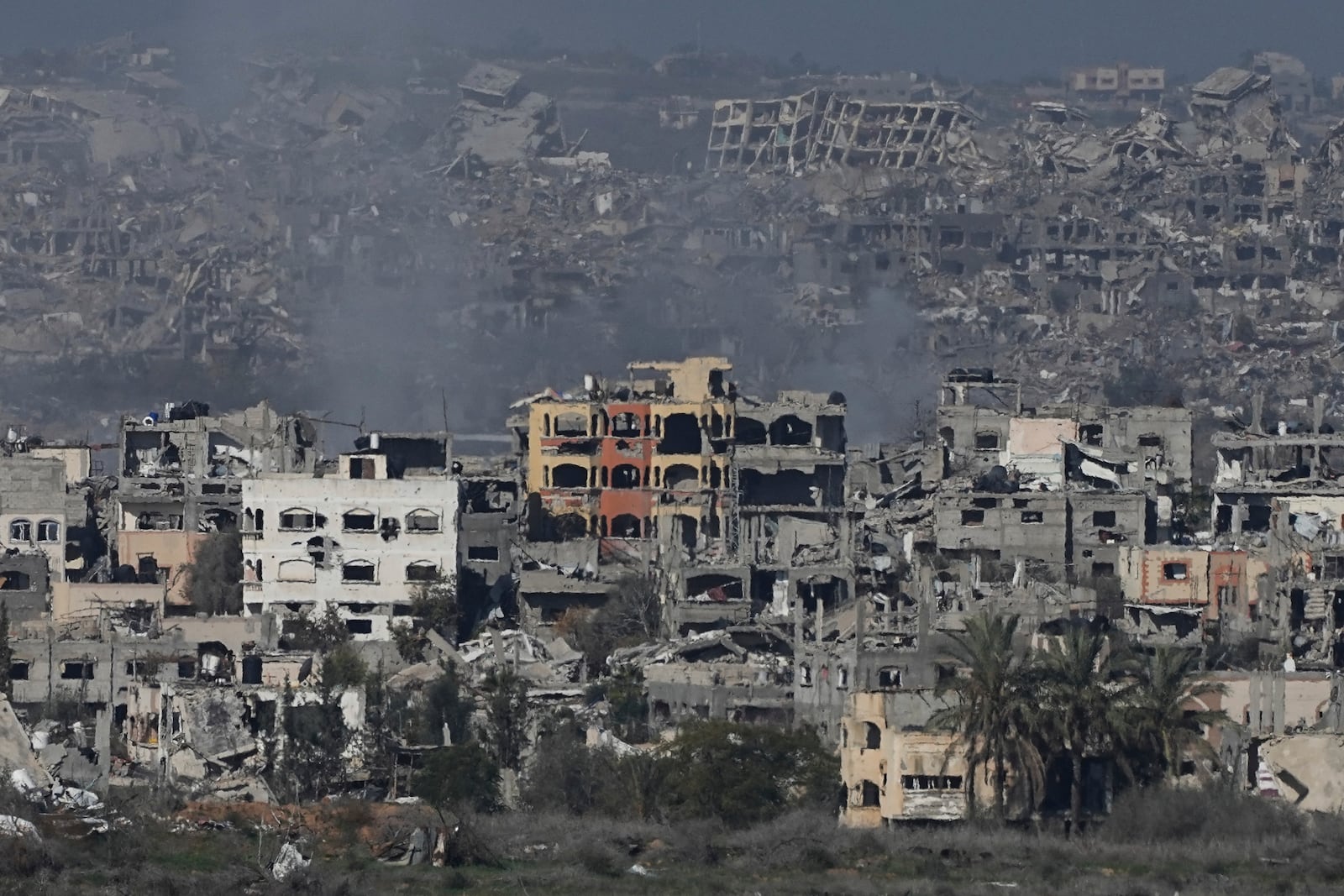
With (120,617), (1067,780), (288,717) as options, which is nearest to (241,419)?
(120,617)

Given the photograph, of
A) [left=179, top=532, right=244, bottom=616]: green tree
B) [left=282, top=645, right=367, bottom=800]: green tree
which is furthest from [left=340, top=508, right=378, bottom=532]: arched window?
[left=282, top=645, right=367, bottom=800]: green tree

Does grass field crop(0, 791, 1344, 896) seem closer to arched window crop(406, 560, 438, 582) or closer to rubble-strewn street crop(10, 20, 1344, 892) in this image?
rubble-strewn street crop(10, 20, 1344, 892)

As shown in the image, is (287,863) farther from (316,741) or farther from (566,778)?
(316,741)

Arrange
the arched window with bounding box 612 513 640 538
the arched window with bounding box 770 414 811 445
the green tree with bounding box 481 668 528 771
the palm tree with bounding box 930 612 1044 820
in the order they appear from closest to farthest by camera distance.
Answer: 1. the palm tree with bounding box 930 612 1044 820
2. the green tree with bounding box 481 668 528 771
3. the arched window with bounding box 612 513 640 538
4. the arched window with bounding box 770 414 811 445

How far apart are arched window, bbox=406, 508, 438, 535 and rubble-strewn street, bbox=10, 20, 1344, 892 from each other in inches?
2.5

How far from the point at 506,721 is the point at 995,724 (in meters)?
7.21

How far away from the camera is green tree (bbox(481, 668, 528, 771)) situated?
46031 millimetres

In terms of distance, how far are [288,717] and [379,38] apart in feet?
473

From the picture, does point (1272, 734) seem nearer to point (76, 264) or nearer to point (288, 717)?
point (288, 717)

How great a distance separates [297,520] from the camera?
193 feet

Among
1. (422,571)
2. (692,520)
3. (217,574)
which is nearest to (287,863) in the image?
(422,571)

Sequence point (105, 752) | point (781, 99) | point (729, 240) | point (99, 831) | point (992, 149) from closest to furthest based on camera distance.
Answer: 1. point (99, 831)
2. point (105, 752)
3. point (729, 240)
4. point (992, 149)
5. point (781, 99)

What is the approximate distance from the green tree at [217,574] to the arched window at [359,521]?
65.3 inches

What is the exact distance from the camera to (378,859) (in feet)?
126
